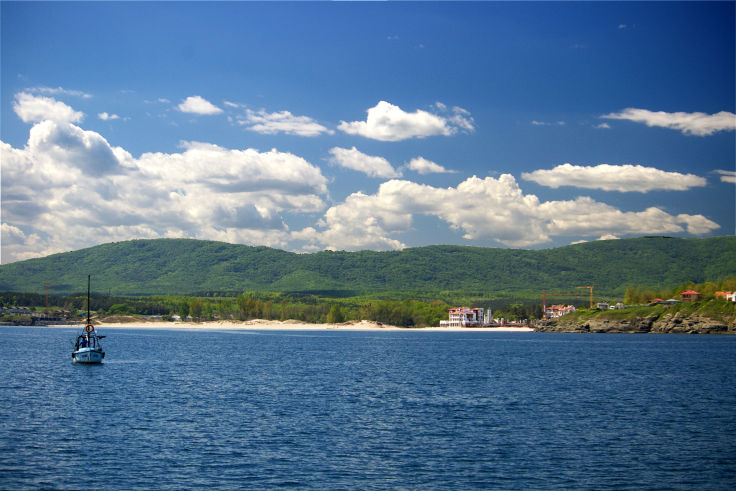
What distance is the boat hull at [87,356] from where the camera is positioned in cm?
10112

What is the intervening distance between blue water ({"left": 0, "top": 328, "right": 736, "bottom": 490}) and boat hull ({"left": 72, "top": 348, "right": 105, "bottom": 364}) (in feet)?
33.5

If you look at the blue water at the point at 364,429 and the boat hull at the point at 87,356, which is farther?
the boat hull at the point at 87,356

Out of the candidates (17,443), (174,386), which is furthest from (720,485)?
(174,386)

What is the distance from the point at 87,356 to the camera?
10112cm

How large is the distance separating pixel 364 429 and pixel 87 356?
69.3m

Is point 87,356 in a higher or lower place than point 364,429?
higher

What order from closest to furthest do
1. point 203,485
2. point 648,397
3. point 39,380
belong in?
point 203,485
point 648,397
point 39,380

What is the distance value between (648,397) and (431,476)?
134 feet

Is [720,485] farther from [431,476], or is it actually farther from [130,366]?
[130,366]

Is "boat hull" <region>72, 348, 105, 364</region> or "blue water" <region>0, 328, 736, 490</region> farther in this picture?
"boat hull" <region>72, 348, 105, 364</region>

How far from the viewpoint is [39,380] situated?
257ft

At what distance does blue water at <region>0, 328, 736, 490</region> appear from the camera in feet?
115

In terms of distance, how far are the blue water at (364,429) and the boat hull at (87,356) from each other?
33.5 ft

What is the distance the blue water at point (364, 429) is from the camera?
34938mm
